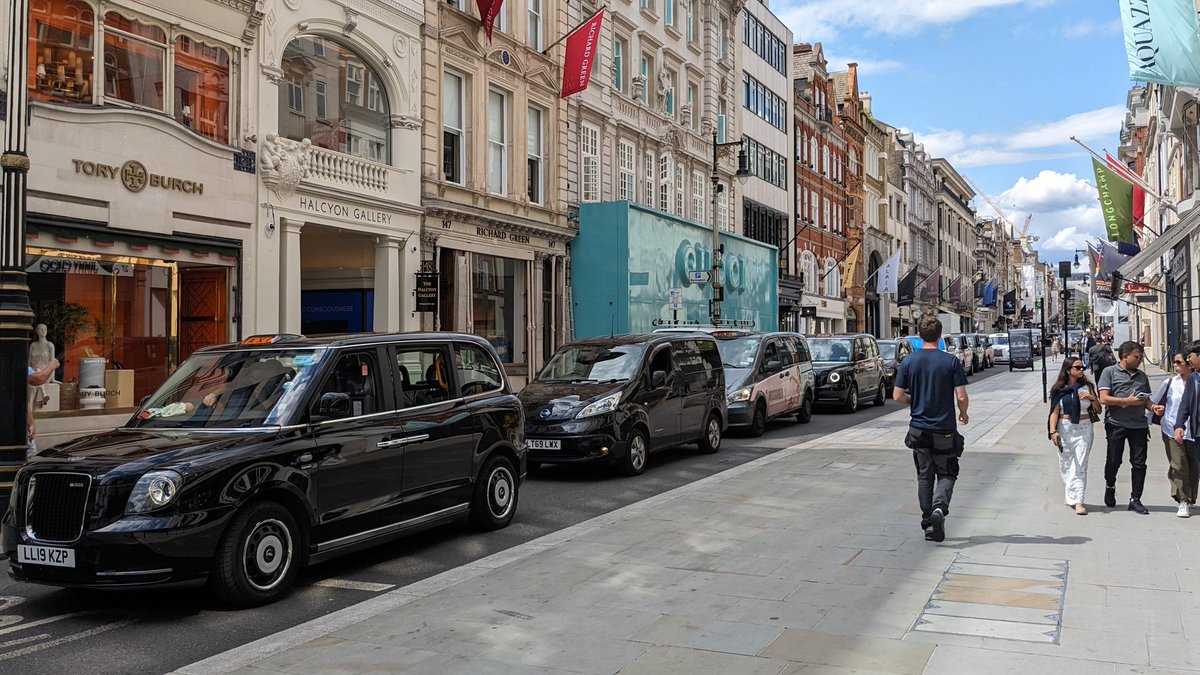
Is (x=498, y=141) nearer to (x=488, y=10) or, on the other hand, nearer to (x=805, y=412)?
(x=488, y=10)

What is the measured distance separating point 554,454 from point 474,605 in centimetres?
586

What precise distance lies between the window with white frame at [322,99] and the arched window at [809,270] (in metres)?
34.9

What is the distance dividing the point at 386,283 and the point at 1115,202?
2012 centimetres

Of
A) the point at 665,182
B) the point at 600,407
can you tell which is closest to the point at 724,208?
the point at 665,182

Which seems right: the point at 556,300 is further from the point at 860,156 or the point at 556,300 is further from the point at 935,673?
the point at 860,156

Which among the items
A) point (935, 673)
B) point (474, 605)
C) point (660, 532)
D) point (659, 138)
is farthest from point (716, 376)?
point (659, 138)

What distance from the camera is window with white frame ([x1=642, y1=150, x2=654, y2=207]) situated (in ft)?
109

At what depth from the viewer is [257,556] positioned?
21.9ft

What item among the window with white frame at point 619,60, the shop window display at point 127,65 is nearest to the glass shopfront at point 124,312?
→ the shop window display at point 127,65

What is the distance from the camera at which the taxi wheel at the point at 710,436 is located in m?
15.1

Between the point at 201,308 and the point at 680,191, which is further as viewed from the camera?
the point at 680,191

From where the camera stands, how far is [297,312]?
18.7 meters

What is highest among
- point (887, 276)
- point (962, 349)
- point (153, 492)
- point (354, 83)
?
point (354, 83)

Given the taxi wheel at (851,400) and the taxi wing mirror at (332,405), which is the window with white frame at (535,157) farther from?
the taxi wing mirror at (332,405)
